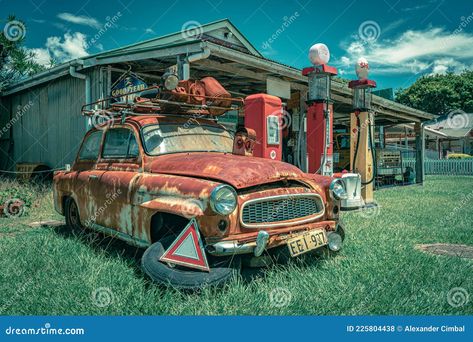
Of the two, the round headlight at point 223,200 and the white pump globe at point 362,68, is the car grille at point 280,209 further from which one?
the white pump globe at point 362,68

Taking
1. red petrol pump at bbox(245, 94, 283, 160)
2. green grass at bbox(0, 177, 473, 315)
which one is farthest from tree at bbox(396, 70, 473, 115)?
green grass at bbox(0, 177, 473, 315)

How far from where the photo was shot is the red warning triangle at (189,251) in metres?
3.20

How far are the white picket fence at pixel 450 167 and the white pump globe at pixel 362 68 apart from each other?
1739 centimetres

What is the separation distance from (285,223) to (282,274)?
0.47 metres

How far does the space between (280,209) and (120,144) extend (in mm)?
2224

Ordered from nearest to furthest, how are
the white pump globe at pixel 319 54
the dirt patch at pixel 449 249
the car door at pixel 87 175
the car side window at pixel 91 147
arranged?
the dirt patch at pixel 449 249
the car door at pixel 87 175
the car side window at pixel 91 147
the white pump globe at pixel 319 54

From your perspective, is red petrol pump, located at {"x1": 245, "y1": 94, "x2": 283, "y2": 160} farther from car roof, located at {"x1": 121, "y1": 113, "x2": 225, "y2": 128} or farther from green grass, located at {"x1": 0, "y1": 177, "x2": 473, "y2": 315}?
green grass, located at {"x1": 0, "y1": 177, "x2": 473, "y2": 315}

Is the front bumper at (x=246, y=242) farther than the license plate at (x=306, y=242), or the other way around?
the license plate at (x=306, y=242)

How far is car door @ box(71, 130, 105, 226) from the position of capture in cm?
482

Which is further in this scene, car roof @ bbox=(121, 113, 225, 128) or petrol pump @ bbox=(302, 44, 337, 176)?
petrol pump @ bbox=(302, 44, 337, 176)

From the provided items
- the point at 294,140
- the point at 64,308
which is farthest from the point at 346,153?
the point at 64,308

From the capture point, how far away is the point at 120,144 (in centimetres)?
480

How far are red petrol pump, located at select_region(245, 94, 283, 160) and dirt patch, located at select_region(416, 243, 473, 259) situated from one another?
2863 millimetres

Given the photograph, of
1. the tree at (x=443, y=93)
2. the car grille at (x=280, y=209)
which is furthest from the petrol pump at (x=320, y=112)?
the tree at (x=443, y=93)
